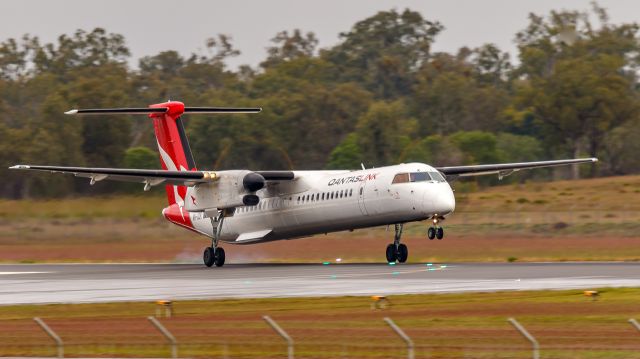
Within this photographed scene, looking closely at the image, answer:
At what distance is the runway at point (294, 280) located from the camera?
86.1ft

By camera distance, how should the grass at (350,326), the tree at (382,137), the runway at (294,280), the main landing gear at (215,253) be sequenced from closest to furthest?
the grass at (350,326)
the runway at (294,280)
the main landing gear at (215,253)
the tree at (382,137)

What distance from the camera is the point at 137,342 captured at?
17.8 m

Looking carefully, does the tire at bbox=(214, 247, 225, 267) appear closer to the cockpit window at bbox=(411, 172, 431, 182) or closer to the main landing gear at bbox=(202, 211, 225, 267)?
the main landing gear at bbox=(202, 211, 225, 267)

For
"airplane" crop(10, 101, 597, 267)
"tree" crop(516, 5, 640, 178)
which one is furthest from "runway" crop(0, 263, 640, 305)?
"tree" crop(516, 5, 640, 178)

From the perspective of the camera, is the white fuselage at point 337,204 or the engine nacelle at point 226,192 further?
the engine nacelle at point 226,192

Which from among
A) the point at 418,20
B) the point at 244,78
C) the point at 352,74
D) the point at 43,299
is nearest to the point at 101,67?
the point at 244,78

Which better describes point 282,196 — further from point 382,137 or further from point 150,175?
point 382,137

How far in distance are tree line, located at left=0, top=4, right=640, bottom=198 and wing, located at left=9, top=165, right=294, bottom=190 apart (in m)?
5.24

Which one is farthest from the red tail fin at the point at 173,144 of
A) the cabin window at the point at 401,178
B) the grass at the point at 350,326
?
the grass at the point at 350,326

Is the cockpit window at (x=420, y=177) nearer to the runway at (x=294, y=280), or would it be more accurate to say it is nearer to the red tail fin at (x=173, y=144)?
the runway at (x=294, y=280)

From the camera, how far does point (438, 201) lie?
111 ft

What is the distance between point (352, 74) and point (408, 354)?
110 m

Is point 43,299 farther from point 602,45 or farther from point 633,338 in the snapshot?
→ point 602,45

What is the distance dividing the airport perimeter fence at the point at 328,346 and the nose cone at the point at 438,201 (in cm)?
1525
